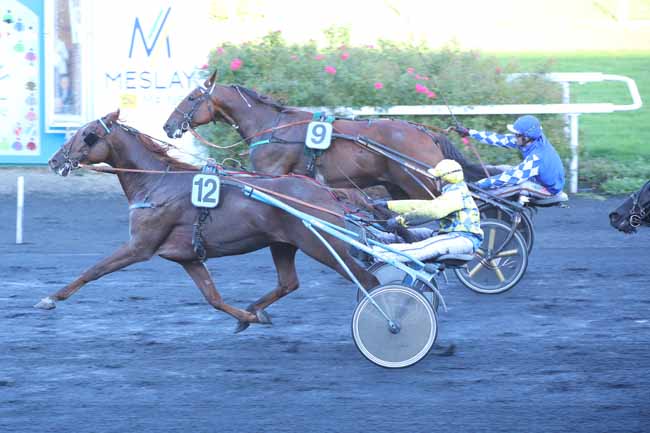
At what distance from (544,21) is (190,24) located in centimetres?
1804

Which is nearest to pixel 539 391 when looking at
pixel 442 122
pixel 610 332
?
pixel 610 332

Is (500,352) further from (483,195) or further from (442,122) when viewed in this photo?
(442,122)

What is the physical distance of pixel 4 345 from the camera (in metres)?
6.58

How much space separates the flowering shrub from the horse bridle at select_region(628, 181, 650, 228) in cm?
515

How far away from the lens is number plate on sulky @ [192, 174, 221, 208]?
6.57 meters

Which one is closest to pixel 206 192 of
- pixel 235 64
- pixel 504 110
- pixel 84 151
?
pixel 84 151

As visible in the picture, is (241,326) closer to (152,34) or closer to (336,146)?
(336,146)

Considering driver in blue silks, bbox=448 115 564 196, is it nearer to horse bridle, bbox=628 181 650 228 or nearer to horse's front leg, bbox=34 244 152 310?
horse bridle, bbox=628 181 650 228

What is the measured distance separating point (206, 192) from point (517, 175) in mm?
2968

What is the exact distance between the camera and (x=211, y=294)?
6.84 m

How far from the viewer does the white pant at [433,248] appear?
20.6 ft

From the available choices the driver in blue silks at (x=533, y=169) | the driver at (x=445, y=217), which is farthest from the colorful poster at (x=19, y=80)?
the driver at (x=445, y=217)

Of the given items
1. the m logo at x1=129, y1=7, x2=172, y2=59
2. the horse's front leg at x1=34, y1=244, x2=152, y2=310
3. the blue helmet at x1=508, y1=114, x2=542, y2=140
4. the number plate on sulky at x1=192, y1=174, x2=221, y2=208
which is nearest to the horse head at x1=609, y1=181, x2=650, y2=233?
the blue helmet at x1=508, y1=114, x2=542, y2=140

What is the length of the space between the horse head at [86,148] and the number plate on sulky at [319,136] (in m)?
2.01
